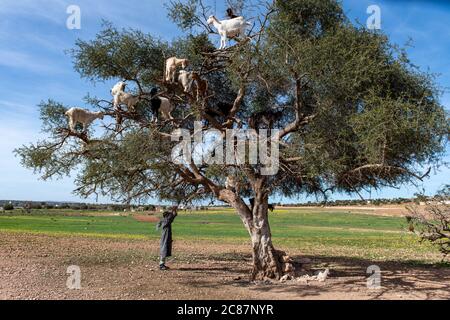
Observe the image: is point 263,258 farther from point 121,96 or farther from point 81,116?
point 81,116

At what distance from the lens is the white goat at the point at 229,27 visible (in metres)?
13.1

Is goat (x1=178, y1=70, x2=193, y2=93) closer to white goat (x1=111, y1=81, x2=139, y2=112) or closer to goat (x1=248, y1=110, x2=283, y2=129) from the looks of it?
white goat (x1=111, y1=81, x2=139, y2=112)

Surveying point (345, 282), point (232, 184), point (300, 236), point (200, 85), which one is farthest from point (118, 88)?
point (300, 236)

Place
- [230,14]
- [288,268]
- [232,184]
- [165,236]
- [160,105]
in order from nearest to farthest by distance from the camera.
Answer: [230,14]
[160,105]
[232,184]
[288,268]
[165,236]

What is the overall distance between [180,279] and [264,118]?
6335 mm

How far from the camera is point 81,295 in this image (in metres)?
11.8

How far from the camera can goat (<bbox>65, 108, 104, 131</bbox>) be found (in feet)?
45.8

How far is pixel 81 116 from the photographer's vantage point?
14.2 meters

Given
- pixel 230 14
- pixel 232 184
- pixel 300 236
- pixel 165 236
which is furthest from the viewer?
pixel 300 236

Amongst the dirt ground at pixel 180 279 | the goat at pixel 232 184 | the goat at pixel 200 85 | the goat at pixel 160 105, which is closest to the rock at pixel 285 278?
the dirt ground at pixel 180 279

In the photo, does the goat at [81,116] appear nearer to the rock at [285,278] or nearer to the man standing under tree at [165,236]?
the man standing under tree at [165,236]

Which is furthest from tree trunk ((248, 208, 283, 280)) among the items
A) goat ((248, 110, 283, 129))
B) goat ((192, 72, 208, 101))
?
goat ((192, 72, 208, 101))

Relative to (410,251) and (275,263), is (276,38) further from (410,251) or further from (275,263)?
(410,251)
